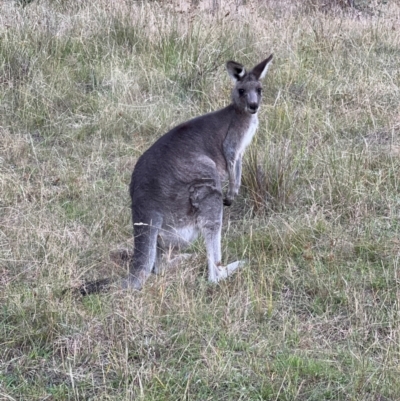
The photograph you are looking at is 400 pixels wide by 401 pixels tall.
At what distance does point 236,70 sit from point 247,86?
160mm

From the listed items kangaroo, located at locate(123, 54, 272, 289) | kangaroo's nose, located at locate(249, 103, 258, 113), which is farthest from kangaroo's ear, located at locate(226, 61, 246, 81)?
kangaroo, located at locate(123, 54, 272, 289)

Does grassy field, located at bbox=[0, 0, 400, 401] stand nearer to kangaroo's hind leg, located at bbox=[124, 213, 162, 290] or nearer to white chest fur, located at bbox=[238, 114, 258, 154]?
kangaroo's hind leg, located at bbox=[124, 213, 162, 290]

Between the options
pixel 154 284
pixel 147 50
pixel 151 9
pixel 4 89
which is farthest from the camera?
pixel 151 9

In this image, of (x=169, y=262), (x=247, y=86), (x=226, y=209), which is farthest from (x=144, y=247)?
(x=247, y=86)

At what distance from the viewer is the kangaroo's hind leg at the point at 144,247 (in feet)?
12.9

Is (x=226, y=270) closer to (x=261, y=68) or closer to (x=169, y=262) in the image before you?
(x=169, y=262)

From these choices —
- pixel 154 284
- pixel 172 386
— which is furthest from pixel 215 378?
pixel 154 284

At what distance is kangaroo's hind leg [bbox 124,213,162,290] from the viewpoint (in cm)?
394

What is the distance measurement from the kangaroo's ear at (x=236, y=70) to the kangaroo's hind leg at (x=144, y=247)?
1.40 meters

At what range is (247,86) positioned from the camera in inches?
194

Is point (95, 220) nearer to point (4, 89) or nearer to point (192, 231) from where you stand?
point (192, 231)

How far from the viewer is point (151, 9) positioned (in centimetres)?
835

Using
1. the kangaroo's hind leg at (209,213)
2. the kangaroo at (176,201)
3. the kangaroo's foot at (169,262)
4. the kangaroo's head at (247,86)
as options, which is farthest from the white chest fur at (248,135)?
the kangaroo's foot at (169,262)

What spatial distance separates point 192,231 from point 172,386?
1.41 metres
